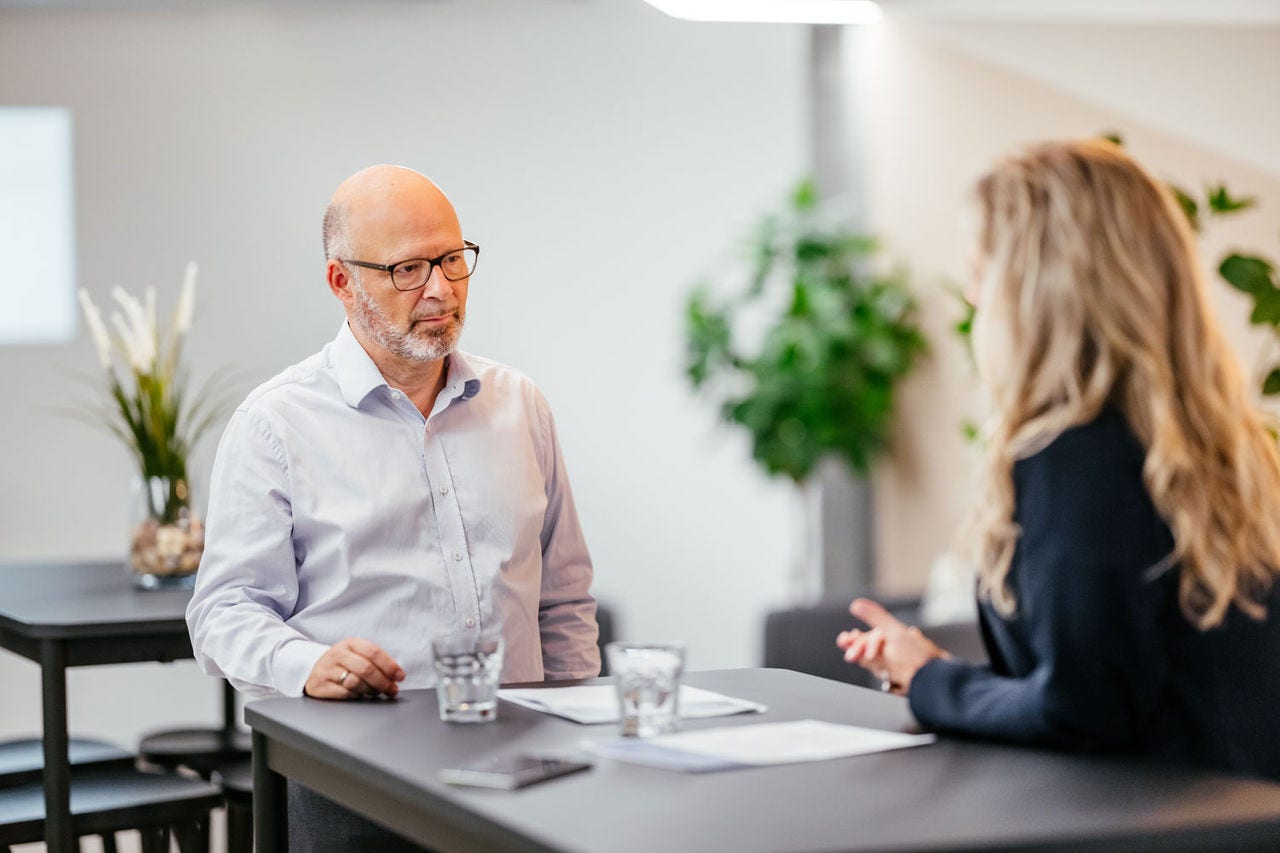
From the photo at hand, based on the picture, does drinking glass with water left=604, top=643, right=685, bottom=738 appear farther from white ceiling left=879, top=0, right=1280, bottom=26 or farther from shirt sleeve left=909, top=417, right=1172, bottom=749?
white ceiling left=879, top=0, right=1280, bottom=26

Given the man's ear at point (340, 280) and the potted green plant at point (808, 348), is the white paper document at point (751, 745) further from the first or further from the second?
the potted green plant at point (808, 348)

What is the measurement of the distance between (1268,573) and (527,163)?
4.76 meters

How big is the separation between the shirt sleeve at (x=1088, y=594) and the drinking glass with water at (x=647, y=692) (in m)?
0.35

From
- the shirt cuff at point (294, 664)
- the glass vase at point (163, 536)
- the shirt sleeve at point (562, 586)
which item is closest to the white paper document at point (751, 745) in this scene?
the shirt cuff at point (294, 664)

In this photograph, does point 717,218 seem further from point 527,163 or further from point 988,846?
point 988,846

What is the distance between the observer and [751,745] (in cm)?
162

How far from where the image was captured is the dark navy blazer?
150 cm

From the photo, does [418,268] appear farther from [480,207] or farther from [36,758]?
[480,207]

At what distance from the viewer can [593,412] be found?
20.4ft

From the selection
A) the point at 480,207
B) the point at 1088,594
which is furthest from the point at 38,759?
the point at 480,207

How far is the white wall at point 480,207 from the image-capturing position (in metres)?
5.60

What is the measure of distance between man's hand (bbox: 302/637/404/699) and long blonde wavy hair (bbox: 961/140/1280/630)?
2.47 ft

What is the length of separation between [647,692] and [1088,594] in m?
0.47

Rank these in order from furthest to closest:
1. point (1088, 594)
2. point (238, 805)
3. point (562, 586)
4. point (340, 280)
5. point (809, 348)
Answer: point (809, 348) → point (238, 805) → point (562, 586) → point (340, 280) → point (1088, 594)
